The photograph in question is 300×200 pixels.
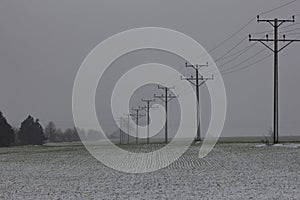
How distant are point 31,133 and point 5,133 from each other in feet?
77.0

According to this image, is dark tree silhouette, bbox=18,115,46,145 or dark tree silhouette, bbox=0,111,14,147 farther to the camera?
dark tree silhouette, bbox=18,115,46,145

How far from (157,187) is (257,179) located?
190 inches

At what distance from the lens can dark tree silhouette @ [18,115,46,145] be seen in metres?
143

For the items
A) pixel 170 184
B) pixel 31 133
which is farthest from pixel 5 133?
pixel 170 184

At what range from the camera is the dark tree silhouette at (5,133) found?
11841cm

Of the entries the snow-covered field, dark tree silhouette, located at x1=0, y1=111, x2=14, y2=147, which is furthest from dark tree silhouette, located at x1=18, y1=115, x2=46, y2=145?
the snow-covered field

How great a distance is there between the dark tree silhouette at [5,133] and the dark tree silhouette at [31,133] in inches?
772

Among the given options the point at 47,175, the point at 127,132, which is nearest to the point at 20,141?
the point at 127,132

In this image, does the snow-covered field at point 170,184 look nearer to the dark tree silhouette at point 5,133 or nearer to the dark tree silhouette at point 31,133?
the dark tree silhouette at point 5,133

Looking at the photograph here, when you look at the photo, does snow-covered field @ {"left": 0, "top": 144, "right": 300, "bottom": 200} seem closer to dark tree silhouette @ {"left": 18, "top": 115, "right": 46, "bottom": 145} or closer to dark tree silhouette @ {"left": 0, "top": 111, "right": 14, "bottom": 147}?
dark tree silhouette @ {"left": 0, "top": 111, "right": 14, "bottom": 147}

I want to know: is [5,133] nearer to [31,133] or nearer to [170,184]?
[31,133]

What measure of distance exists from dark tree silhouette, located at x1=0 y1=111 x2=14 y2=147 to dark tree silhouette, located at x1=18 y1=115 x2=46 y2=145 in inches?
772

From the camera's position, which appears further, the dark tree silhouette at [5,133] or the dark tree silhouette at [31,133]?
the dark tree silhouette at [31,133]

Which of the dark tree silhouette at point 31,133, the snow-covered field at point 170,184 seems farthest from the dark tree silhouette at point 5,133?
the snow-covered field at point 170,184
